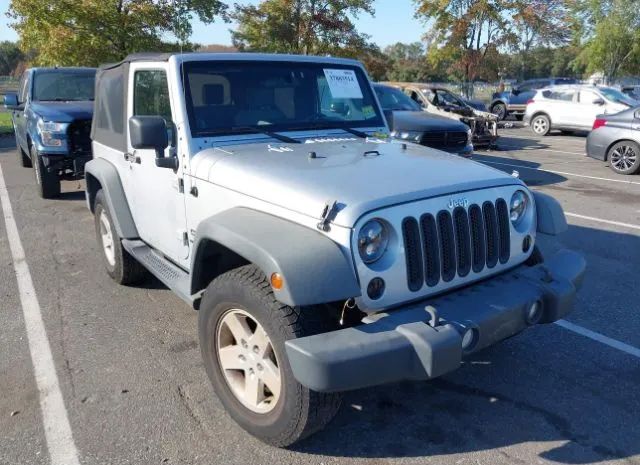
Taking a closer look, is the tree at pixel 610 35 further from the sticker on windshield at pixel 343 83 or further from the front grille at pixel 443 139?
the sticker on windshield at pixel 343 83

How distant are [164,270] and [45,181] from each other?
5567 millimetres

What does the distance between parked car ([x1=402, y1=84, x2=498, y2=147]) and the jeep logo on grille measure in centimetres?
1033

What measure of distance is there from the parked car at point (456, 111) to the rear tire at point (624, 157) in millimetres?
3491

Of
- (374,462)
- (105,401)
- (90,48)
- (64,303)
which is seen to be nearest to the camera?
(374,462)

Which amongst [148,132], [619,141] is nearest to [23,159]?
[148,132]

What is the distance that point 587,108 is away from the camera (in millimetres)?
17953

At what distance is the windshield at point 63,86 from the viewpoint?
939 cm

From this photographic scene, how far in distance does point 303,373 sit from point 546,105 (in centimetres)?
1886

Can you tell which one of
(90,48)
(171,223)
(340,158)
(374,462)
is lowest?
(374,462)

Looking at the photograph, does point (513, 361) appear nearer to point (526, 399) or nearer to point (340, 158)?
point (526, 399)

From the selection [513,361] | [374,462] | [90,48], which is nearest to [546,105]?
[90,48]

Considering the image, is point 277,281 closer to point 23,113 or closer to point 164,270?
point 164,270

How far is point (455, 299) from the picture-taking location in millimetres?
2949

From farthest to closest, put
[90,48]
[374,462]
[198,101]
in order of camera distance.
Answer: [90,48]
[198,101]
[374,462]
